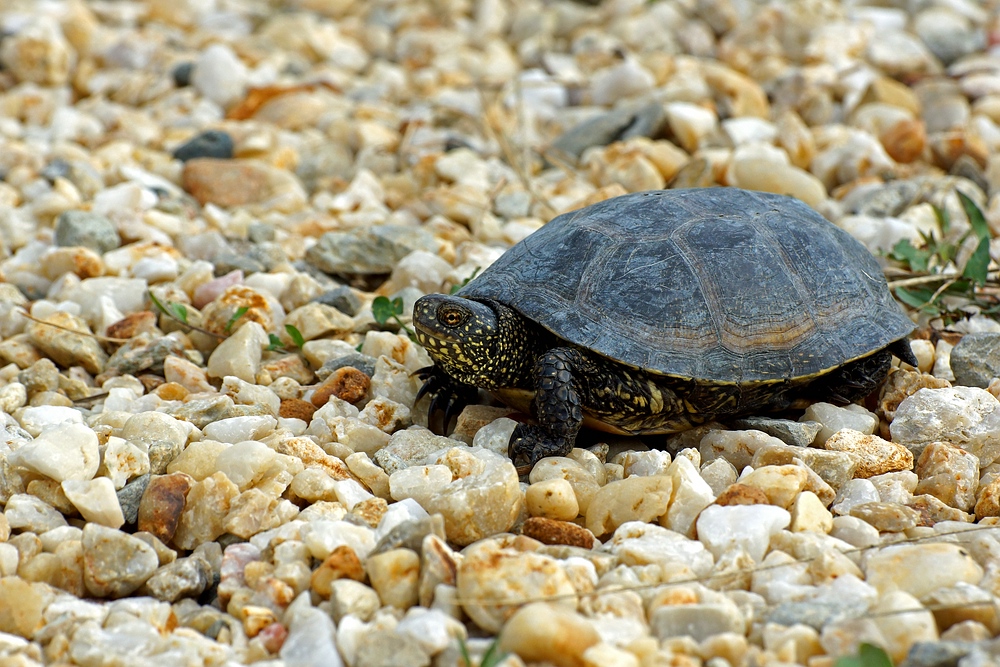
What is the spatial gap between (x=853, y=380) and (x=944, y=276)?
87 centimetres

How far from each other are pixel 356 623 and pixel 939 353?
2.30m

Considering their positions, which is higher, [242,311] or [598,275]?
[598,275]

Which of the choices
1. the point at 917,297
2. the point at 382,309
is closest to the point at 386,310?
the point at 382,309

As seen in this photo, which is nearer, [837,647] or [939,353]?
[837,647]

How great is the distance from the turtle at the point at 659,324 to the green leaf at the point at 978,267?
649 millimetres

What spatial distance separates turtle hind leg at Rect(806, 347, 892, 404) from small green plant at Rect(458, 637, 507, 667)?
1599 mm

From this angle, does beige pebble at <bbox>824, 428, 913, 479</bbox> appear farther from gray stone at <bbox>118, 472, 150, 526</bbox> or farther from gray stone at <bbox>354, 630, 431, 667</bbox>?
gray stone at <bbox>118, 472, 150, 526</bbox>

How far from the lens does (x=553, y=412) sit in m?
2.60

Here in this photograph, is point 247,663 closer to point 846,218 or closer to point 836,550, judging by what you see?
point 836,550

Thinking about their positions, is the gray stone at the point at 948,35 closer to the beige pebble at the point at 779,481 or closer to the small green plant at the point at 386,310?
the small green plant at the point at 386,310

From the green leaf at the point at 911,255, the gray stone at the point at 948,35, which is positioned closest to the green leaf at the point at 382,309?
the green leaf at the point at 911,255

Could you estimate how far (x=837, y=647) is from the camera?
1730 mm

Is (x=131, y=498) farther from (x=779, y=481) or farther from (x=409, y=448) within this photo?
(x=779, y=481)

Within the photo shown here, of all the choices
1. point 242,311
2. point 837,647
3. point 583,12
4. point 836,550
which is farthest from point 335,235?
point 583,12
